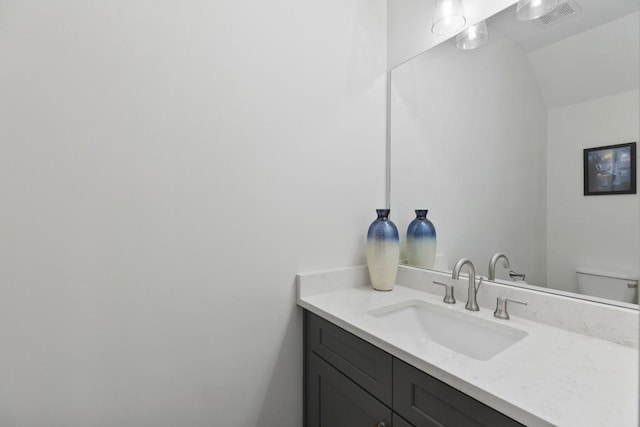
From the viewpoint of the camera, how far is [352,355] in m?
0.97

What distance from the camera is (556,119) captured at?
951 millimetres

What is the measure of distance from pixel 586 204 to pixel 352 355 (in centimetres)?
87

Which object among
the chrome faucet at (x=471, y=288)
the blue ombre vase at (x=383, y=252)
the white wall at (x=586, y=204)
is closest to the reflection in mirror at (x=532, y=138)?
the white wall at (x=586, y=204)

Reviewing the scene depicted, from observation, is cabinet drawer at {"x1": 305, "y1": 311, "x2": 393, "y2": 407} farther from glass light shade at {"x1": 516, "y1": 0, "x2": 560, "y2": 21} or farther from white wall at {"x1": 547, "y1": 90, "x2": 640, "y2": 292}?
glass light shade at {"x1": 516, "y1": 0, "x2": 560, "y2": 21}

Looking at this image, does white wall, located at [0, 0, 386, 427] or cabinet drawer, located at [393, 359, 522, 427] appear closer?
cabinet drawer, located at [393, 359, 522, 427]

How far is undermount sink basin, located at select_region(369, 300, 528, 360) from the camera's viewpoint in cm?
91

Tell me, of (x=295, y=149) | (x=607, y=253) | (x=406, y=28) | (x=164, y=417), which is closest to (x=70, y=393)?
(x=164, y=417)

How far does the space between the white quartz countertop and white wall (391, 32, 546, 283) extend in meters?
0.27

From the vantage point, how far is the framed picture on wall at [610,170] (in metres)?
0.81

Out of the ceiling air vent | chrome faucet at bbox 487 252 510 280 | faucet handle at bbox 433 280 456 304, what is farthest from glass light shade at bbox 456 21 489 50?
faucet handle at bbox 433 280 456 304

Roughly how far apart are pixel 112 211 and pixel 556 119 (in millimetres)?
1445

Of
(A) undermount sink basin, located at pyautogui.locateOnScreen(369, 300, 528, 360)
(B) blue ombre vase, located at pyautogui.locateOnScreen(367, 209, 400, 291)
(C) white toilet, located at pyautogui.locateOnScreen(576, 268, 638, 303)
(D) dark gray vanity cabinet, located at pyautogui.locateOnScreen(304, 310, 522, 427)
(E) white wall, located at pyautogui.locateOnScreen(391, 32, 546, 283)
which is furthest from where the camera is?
(B) blue ombre vase, located at pyautogui.locateOnScreen(367, 209, 400, 291)

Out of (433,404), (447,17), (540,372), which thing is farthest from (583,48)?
(433,404)

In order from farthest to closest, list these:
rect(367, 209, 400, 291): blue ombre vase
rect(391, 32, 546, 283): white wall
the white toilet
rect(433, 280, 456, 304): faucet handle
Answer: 1. rect(367, 209, 400, 291): blue ombre vase
2. rect(433, 280, 456, 304): faucet handle
3. rect(391, 32, 546, 283): white wall
4. the white toilet
